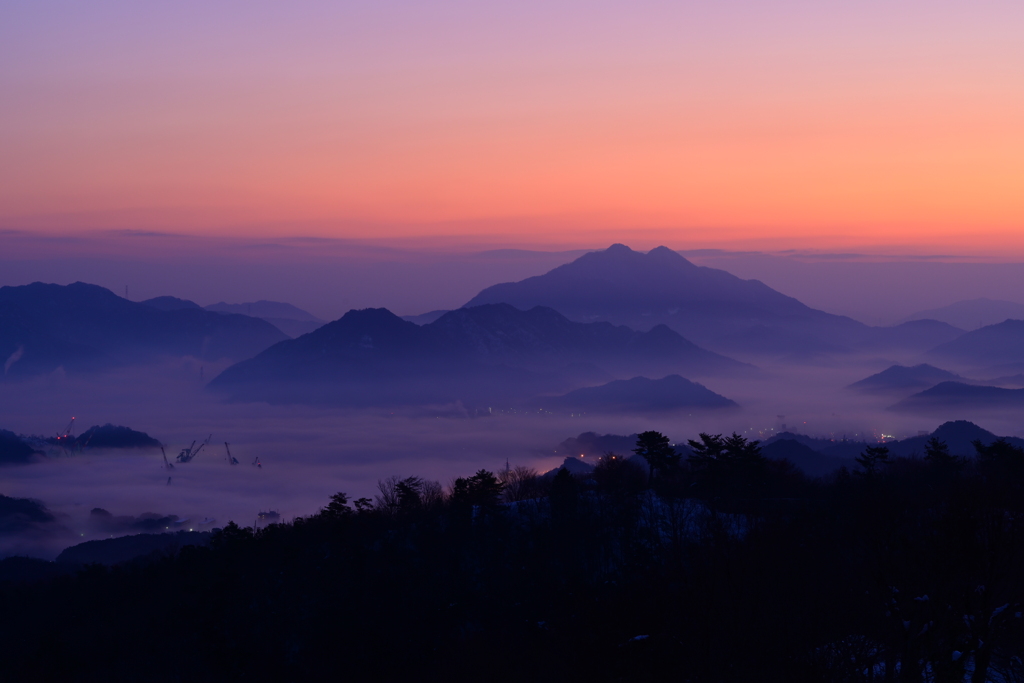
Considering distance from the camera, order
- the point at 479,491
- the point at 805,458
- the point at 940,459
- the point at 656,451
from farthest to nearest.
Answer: the point at 805,458 < the point at 656,451 < the point at 479,491 < the point at 940,459

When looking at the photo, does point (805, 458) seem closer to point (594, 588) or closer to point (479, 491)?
point (479, 491)

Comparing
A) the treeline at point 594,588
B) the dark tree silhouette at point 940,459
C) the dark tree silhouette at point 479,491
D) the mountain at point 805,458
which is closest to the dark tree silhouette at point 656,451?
the treeline at point 594,588

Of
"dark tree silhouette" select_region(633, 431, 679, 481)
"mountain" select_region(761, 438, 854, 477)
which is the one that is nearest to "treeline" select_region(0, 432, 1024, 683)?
"dark tree silhouette" select_region(633, 431, 679, 481)

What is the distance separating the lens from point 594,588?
64500 mm

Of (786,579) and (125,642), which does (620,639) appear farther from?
(125,642)

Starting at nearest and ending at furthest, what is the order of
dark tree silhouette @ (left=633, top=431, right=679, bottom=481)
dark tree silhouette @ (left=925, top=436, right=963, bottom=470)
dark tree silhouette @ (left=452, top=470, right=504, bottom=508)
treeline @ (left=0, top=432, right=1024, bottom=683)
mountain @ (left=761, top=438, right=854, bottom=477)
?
treeline @ (left=0, top=432, right=1024, bottom=683), dark tree silhouette @ (left=925, top=436, right=963, bottom=470), dark tree silhouette @ (left=452, top=470, right=504, bottom=508), dark tree silhouette @ (left=633, top=431, right=679, bottom=481), mountain @ (left=761, top=438, right=854, bottom=477)

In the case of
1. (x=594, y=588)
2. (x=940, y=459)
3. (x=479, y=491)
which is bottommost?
(x=594, y=588)

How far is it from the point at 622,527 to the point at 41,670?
2191 inches

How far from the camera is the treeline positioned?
2777 centimetres

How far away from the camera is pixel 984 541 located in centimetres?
2575

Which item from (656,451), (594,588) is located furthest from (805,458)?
(594,588)

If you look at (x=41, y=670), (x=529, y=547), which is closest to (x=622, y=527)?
(x=529, y=547)

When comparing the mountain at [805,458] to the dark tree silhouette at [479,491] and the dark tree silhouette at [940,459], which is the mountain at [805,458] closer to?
the dark tree silhouette at [940,459]

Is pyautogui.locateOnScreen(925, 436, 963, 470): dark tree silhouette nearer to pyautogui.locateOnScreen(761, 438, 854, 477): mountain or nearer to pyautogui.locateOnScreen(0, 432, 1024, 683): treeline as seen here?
pyautogui.locateOnScreen(0, 432, 1024, 683): treeline
